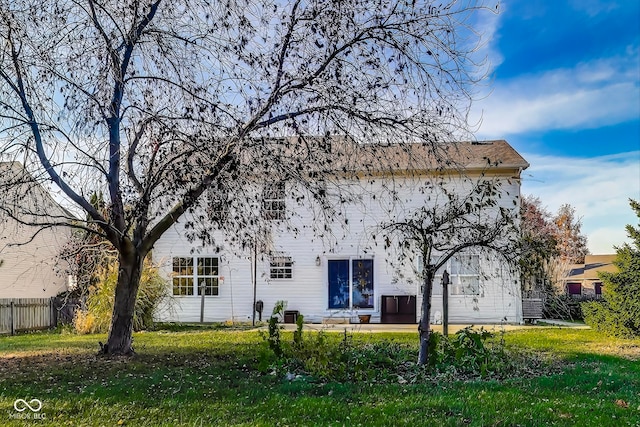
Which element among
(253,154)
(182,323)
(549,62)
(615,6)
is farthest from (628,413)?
(182,323)

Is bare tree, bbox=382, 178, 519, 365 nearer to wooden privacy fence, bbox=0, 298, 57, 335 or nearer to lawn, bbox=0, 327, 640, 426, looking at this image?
lawn, bbox=0, 327, 640, 426

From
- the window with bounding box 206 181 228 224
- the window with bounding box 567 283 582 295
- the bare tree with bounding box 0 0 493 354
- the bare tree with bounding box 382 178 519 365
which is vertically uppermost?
the bare tree with bounding box 0 0 493 354

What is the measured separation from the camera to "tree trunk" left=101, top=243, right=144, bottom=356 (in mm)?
8617

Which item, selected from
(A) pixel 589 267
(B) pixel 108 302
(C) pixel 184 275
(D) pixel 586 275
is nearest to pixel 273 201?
(B) pixel 108 302

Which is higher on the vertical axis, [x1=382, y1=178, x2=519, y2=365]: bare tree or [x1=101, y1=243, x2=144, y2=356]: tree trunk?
[x1=382, y1=178, x2=519, y2=365]: bare tree

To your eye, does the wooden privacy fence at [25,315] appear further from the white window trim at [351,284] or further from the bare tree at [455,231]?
the bare tree at [455,231]

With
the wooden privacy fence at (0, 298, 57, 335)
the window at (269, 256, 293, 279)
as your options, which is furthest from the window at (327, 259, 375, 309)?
the wooden privacy fence at (0, 298, 57, 335)

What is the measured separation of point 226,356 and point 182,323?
8.94 metres

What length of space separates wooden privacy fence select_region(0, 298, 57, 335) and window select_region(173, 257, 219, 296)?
3760 mm

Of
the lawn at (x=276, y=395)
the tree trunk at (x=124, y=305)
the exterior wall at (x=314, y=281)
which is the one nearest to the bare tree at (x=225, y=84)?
the tree trunk at (x=124, y=305)

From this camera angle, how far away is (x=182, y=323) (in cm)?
1730

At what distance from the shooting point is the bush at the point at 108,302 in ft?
44.5

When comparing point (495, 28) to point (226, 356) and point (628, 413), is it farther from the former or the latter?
point (226, 356)

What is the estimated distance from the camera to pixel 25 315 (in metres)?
15.3
